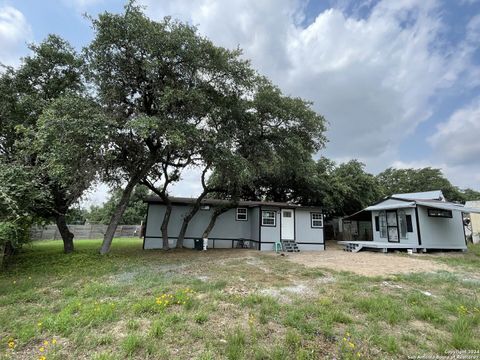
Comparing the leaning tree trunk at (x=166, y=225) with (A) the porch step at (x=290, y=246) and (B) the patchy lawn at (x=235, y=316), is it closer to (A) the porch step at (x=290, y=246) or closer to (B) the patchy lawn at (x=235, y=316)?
(A) the porch step at (x=290, y=246)

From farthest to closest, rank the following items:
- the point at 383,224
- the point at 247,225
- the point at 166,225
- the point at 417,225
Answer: the point at 247,225 < the point at 383,224 < the point at 417,225 < the point at 166,225

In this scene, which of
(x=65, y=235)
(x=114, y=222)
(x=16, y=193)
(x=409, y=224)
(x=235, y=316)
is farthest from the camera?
(x=409, y=224)

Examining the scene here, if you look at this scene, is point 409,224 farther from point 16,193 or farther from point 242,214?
point 16,193

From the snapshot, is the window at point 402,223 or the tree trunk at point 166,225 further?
the window at point 402,223

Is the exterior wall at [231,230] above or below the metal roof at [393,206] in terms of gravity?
below

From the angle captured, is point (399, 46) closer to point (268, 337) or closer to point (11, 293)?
point (268, 337)

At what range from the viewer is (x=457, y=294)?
567 centimetres

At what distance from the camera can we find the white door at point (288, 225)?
15.3 m

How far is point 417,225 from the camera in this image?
14.2 meters

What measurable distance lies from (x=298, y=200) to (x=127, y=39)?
1735 cm

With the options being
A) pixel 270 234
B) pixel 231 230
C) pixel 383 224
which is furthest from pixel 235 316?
pixel 383 224

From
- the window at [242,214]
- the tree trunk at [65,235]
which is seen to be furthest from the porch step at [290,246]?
the tree trunk at [65,235]

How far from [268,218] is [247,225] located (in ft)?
6.03

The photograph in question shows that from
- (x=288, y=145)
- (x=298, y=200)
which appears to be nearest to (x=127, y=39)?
(x=288, y=145)
